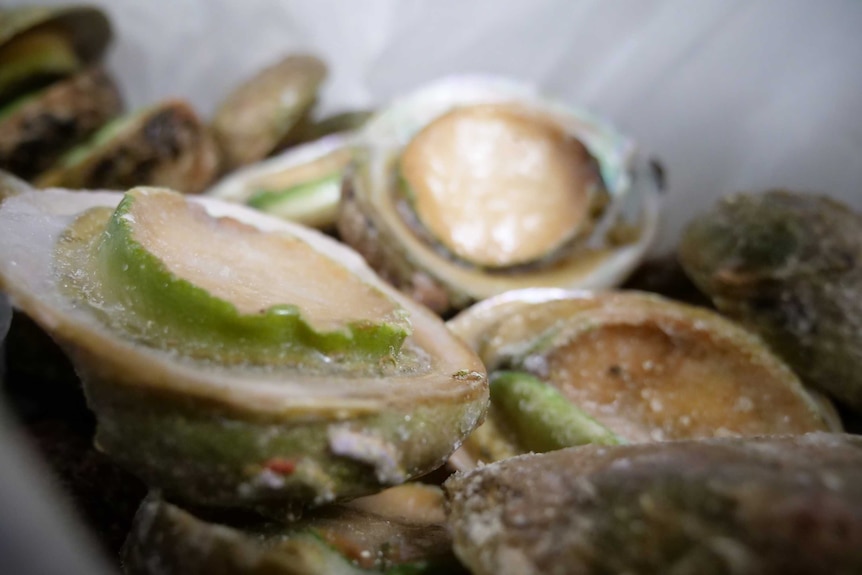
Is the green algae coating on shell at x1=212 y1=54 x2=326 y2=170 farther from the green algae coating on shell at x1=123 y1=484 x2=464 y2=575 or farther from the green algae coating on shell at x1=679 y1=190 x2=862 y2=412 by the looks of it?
the green algae coating on shell at x1=123 y1=484 x2=464 y2=575

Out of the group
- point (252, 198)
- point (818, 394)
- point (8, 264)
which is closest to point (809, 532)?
point (8, 264)

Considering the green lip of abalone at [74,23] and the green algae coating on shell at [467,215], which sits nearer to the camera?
the green algae coating on shell at [467,215]

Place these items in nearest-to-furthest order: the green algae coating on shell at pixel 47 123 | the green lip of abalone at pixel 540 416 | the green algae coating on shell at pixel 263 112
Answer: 1. the green lip of abalone at pixel 540 416
2. the green algae coating on shell at pixel 47 123
3. the green algae coating on shell at pixel 263 112

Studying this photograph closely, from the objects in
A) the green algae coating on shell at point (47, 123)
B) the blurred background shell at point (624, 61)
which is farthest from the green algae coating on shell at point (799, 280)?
the green algae coating on shell at point (47, 123)

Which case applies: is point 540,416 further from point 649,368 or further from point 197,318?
point 197,318

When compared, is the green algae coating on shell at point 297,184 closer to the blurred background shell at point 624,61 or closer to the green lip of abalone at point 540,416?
the blurred background shell at point 624,61

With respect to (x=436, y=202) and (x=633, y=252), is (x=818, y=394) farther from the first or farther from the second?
(x=436, y=202)

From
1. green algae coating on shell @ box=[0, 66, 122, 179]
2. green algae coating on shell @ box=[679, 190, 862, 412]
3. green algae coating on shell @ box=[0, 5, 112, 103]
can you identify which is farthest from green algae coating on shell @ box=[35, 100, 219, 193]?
green algae coating on shell @ box=[679, 190, 862, 412]

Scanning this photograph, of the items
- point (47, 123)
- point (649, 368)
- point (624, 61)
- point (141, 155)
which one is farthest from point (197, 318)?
point (624, 61)
